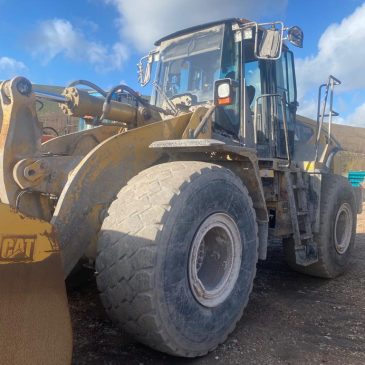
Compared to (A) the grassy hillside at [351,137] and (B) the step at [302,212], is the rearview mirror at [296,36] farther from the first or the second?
(A) the grassy hillside at [351,137]

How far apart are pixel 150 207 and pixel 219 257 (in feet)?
2.88

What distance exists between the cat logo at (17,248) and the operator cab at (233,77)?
241 centimetres

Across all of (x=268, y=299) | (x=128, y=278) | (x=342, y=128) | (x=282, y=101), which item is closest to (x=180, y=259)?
(x=128, y=278)

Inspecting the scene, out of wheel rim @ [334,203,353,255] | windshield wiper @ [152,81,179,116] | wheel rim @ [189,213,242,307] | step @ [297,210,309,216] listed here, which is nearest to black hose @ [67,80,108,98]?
windshield wiper @ [152,81,179,116]

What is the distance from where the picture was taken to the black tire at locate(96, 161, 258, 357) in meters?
2.62

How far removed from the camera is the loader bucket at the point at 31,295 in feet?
6.66

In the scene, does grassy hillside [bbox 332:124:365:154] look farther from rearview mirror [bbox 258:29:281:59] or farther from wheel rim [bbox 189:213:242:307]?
wheel rim [bbox 189:213:242:307]

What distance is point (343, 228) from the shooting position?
5.93 metres

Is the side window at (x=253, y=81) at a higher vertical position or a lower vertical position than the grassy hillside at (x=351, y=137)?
lower

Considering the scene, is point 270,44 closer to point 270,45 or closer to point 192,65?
point 270,45

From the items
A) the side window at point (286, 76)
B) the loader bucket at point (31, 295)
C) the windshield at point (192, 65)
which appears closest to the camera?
the loader bucket at point (31, 295)

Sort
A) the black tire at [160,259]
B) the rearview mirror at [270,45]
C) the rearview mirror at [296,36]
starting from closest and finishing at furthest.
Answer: the black tire at [160,259]
the rearview mirror at [270,45]
the rearview mirror at [296,36]

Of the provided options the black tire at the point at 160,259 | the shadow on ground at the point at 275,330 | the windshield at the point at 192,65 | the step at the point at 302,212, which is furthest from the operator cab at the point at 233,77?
Answer: the shadow on ground at the point at 275,330

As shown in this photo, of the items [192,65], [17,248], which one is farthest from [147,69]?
[17,248]
